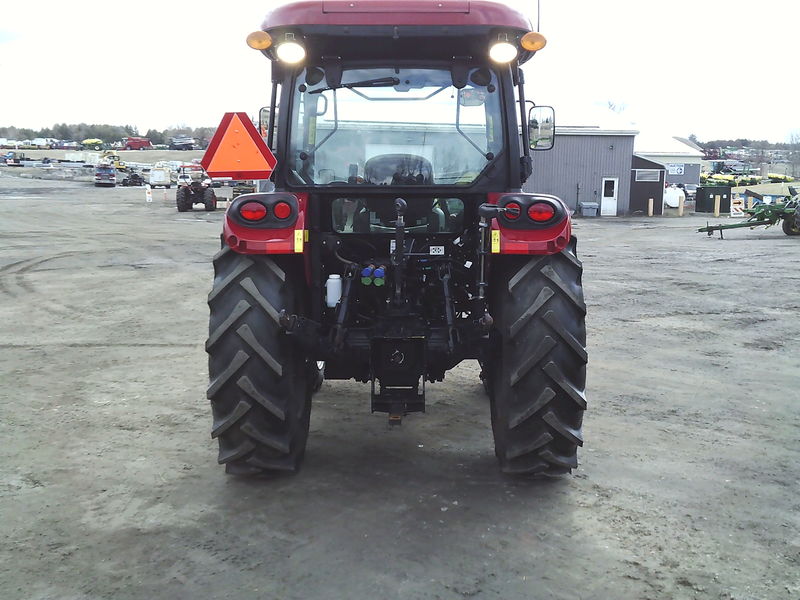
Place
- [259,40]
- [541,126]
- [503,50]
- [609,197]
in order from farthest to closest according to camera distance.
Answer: [609,197]
[541,126]
[503,50]
[259,40]

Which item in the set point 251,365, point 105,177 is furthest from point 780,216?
point 105,177

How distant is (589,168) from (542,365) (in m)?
30.8

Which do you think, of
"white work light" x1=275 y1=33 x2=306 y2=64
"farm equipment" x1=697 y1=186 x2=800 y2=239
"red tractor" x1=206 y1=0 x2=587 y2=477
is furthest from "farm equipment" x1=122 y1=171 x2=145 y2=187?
"white work light" x1=275 y1=33 x2=306 y2=64

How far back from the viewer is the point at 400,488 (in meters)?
4.55

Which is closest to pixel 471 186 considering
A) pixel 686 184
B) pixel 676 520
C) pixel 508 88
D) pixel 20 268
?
pixel 508 88

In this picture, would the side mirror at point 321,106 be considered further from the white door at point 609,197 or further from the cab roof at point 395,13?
the white door at point 609,197

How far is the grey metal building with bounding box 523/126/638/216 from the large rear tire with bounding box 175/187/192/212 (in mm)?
14021

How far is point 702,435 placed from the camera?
18.2 feet

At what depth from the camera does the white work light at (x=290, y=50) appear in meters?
4.54

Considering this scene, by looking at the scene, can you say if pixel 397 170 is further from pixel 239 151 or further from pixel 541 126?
pixel 239 151

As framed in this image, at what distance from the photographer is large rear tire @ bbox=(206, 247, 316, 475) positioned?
4352mm

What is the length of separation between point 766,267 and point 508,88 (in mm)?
12231

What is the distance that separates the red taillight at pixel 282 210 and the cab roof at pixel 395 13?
106 cm

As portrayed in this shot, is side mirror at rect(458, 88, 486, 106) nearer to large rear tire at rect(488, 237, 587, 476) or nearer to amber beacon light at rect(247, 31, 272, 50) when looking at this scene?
large rear tire at rect(488, 237, 587, 476)
